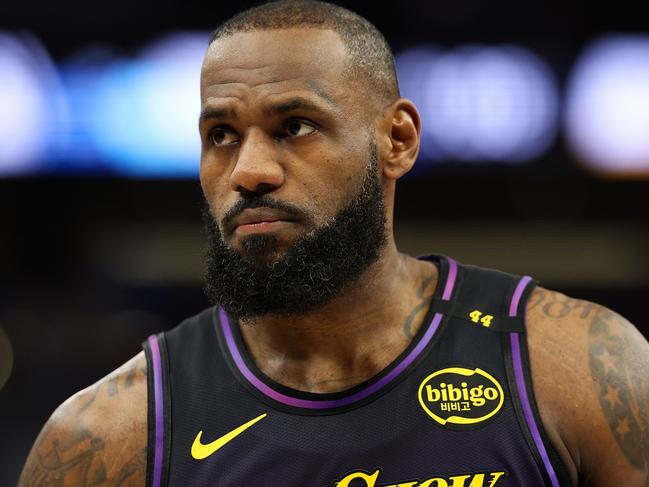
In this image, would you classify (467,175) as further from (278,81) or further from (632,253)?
(278,81)

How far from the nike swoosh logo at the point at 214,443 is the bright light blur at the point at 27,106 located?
7.42m

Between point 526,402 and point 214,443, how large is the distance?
98cm

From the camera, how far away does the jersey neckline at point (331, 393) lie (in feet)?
10.7

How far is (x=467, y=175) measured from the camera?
394 inches

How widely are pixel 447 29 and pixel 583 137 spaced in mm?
1668

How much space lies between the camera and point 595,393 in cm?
313

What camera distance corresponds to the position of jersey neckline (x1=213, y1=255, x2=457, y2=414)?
325cm

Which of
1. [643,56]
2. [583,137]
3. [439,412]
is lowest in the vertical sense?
[439,412]

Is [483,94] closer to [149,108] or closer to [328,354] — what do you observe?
[149,108]

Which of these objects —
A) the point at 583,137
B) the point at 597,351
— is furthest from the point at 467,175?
the point at 597,351

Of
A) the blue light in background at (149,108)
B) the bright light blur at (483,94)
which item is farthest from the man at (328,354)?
the blue light in background at (149,108)

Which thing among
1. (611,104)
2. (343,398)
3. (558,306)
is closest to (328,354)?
(343,398)

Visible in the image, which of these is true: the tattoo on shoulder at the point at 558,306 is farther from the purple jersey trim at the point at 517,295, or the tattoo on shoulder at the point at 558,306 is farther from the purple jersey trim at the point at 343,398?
the purple jersey trim at the point at 343,398

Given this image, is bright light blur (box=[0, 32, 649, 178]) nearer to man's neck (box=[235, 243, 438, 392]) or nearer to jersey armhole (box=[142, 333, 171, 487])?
man's neck (box=[235, 243, 438, 392])
